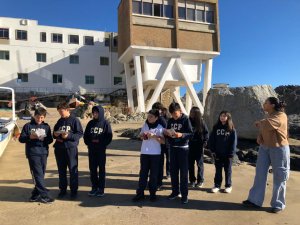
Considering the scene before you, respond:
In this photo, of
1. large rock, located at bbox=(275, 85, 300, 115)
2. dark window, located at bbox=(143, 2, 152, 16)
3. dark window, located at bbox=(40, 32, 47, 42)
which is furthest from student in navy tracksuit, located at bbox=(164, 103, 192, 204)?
dark window, located at bbox=(40, 32, 47, 42)

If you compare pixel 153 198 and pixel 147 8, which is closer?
pixel 153 198

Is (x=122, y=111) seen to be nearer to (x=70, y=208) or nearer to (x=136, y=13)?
(x=136, y=13)

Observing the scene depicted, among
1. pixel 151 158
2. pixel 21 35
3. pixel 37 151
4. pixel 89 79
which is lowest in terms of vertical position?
pixel 151 158

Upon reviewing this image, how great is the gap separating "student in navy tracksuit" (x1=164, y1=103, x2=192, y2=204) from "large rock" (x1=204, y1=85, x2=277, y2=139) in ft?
19.0

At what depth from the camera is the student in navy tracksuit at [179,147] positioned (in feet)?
20.6

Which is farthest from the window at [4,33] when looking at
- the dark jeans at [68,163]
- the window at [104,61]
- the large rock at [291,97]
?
the dark jeans at [68,163]

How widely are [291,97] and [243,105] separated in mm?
30506

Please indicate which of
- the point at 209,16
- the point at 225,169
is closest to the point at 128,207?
the point at 225,169

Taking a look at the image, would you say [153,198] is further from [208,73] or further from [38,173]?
[208,73]

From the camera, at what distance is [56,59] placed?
46219 millimetres

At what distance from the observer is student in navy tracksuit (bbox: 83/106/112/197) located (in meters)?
6.61

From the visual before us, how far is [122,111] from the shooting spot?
118ft

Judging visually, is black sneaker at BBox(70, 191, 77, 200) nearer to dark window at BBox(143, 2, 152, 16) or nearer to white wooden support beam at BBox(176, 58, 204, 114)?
dark window at BBox(143, 2, 152, 16)

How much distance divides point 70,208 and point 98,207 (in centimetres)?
47
